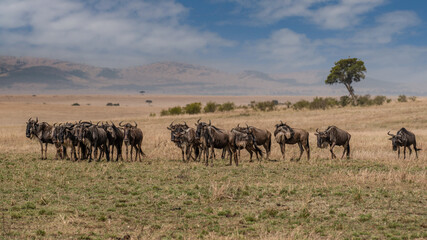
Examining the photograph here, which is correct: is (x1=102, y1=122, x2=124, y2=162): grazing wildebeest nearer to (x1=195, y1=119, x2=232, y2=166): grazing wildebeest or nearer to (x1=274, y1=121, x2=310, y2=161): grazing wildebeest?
(x1=195, y1=119, x2=232, y2=166): grazing wildebeest

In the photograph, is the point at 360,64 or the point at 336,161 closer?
the point at 336,161

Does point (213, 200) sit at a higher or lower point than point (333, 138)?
lower

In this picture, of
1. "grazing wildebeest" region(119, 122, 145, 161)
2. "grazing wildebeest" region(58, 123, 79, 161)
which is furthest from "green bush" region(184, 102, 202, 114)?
"grazing wildebeest" region(58, 123, 79, 161)

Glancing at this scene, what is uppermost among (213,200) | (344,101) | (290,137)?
(344,101)

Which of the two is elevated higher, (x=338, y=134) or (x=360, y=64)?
(x=360, y=64)

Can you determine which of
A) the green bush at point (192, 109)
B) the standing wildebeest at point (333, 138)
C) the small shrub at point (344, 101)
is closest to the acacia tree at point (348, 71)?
the small shrub at point (344, 101)

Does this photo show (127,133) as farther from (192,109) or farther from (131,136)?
(192,109)

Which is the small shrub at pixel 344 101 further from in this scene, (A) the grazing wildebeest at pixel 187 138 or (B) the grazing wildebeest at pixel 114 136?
(B) the grazing wildebeest at pixel 114 136

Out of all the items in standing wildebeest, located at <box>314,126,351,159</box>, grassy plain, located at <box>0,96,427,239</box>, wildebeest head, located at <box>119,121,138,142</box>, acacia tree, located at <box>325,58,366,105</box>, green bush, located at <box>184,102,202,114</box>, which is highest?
acacia tree, located at <box>325,58,366,105</box>

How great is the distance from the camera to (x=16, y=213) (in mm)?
10297

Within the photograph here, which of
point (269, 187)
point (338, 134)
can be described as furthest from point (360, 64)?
point (269, 187)

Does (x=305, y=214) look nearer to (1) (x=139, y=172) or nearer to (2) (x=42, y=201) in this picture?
(2) (x=42, y=201)

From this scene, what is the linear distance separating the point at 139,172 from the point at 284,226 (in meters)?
8.84

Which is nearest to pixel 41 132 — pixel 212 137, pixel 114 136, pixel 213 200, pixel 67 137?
pixel 67 137
